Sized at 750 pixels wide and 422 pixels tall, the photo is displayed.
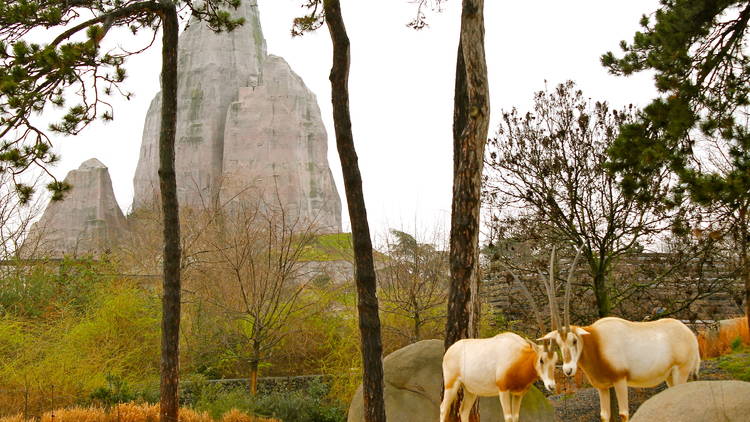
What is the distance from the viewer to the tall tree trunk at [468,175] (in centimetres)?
657

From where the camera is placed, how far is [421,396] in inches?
337

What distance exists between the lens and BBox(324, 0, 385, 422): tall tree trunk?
7.14 m

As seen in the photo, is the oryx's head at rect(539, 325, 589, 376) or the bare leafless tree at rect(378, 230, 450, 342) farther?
the bare leafless tree at rect(378, 230, 450, 342)

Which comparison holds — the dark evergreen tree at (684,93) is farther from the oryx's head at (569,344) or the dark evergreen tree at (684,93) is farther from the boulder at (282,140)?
the boulder at (282,140)

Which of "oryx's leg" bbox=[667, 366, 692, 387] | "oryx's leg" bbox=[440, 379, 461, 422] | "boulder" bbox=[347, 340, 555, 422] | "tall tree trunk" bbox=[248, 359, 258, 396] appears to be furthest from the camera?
"tall tree trunk" bbox=[248, 359, 258, 396]

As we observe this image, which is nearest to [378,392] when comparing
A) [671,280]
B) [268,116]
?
[671,280]

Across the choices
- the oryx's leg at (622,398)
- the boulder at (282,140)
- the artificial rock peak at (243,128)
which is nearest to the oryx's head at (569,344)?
the oryx's leg at (622,398)

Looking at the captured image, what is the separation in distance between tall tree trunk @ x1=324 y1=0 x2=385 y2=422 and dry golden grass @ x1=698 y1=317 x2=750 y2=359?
8.69 meters

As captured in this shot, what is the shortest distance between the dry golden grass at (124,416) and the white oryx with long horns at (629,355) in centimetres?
643

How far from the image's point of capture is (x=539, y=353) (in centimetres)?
462

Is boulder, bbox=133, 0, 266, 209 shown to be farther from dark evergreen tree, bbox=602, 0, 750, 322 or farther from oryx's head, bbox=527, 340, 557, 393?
oryx's head, bbox=527, 340, 557, 393

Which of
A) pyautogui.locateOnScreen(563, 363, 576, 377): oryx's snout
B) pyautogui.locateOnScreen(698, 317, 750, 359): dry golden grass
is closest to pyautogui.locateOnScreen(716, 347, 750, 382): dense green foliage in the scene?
pyautogui.locateOnScreen(698, 317, 750, 359): dry golden grass

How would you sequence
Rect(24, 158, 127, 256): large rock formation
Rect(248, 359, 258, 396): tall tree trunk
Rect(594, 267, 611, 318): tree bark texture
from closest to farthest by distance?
Rect(594, 267, 611, 318): tree bark texture → Rect(248, 359, 258, 396): tall tree trunk → Rect(24, 158, 127, 256): large rock formation

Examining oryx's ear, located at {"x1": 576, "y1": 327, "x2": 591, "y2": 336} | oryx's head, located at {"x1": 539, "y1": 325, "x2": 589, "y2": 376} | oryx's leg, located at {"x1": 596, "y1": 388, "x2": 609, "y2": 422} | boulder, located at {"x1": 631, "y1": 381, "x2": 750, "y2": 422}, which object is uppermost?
oryx's ear, located at {"x1": 576, "y1": 327, "x2": 591, "y2": 336}
